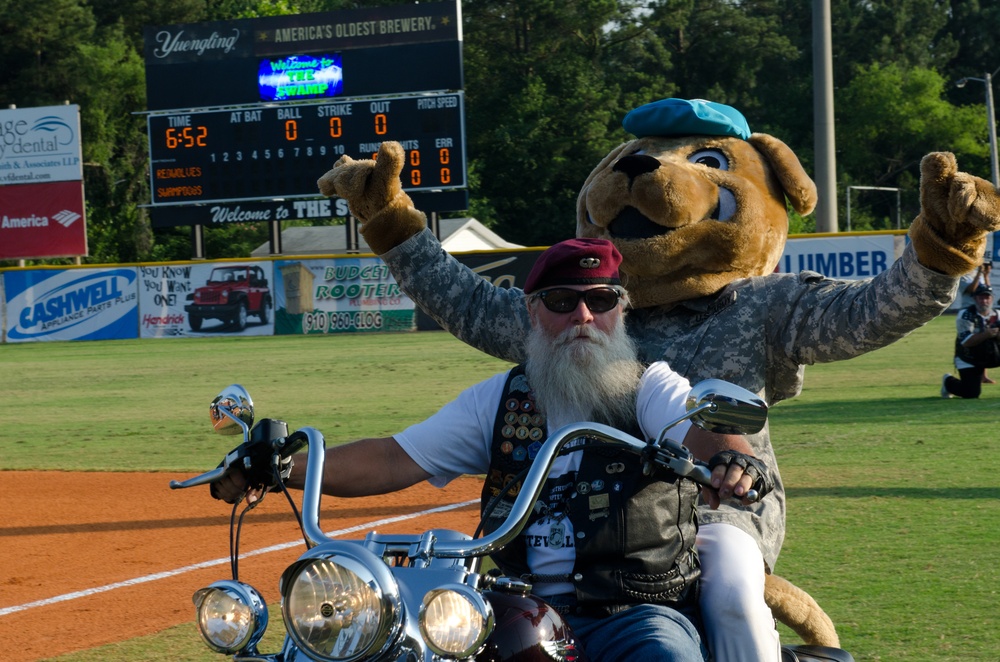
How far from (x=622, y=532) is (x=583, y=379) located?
50 cm

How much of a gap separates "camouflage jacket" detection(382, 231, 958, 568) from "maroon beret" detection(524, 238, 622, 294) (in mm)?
898

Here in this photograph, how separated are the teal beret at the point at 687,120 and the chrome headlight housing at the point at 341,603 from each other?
130 inches

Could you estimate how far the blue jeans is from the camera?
9.29 feet

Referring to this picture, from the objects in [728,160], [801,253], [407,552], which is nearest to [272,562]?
[728,160]

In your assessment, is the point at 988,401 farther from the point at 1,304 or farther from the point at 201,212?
the point at 1,304

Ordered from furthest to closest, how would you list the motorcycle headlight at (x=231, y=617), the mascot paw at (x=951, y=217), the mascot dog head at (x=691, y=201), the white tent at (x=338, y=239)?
the white tent at (x=338, y=239) → the mascot dog head at (x=691, y=201) → the mascot paw at (x=951, y=217) → the motorcycle headlight at (x=231, y=617)

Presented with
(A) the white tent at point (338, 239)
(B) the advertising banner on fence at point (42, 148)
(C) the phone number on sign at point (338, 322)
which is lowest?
(C) the phone number on sign at point (338, 322)

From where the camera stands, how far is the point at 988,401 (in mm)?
13508

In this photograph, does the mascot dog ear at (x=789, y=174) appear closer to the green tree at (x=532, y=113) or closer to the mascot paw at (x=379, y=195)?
the mascot paw at (x=379, y=195)

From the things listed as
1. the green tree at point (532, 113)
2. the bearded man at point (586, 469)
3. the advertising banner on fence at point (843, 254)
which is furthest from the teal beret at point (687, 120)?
the green tree at point (532, 113)

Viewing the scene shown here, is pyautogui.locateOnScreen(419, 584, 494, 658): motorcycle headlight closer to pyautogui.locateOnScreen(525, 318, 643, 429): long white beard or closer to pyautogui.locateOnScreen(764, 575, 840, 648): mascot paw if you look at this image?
pyautogui.locateOnScreen(525, 318, 643, 429): long white beard

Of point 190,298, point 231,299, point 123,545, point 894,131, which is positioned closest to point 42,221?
point 190,298

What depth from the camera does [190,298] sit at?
1153 inches

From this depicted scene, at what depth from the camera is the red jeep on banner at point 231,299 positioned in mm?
29062
